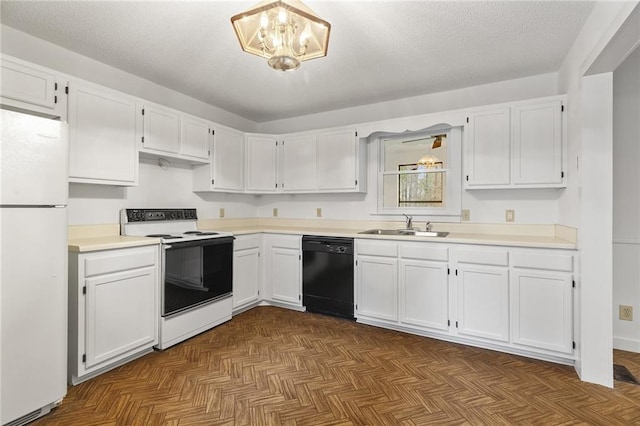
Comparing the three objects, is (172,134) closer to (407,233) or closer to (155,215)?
(155,215)

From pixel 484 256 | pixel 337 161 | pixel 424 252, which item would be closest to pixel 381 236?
pixel 424 252

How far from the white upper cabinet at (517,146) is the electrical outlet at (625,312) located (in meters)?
1.18

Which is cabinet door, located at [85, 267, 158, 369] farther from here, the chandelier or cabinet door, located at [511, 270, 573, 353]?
cabinet door, located at [511, 270, 573, 353]

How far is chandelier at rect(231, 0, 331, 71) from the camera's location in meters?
1.68

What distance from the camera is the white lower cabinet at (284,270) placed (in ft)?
11.9

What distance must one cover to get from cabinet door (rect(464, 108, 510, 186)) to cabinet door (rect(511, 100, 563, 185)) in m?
0.08

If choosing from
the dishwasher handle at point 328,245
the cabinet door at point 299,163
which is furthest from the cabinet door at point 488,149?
the cabinet door at point 299,163

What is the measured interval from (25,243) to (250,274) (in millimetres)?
2175

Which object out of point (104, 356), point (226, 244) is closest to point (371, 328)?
point (226, 244)

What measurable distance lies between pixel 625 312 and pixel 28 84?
491 centimetres

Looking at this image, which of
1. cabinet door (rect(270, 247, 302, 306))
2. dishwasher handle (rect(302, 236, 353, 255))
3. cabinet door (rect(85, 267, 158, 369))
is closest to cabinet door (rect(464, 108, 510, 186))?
dishwasher handle (rect(302, 236, 353, 255))

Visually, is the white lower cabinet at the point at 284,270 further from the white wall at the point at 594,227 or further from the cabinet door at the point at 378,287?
the white wall at the point at 594,227

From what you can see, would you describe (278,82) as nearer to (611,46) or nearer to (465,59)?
(465,59)

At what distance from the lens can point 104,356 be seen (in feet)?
7.41
